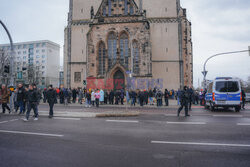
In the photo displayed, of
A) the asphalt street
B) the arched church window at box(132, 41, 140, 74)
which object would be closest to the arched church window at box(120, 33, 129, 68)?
the arched church window at box(132, 41, 140, 74)

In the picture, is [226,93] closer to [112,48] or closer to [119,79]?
[119,79]

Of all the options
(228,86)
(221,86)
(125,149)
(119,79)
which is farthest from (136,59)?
(125,149)

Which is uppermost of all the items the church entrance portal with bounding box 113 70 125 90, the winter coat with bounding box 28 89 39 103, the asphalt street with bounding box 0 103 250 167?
the church entrance portal with bounding box 113 70 125 90

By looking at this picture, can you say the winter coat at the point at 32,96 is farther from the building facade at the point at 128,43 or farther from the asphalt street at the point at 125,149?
the building facade at the point at 128,43

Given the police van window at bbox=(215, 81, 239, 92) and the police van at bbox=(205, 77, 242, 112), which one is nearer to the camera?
the police van at bbox=(205, 77, 242, 112)

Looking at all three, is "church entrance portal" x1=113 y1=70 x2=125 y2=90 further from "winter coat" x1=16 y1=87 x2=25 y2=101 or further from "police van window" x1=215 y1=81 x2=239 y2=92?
"winter coat" x1=16 y1=87 x2=25 y2=101

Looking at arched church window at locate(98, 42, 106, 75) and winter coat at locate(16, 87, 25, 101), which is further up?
arched church window at locate(98, 42, 106, 75)

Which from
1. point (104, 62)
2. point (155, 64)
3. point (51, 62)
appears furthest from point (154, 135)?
point (51, 62)

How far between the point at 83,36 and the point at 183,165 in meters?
36.8

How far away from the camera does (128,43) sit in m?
31.0

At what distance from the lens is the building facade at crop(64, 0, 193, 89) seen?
3036cm

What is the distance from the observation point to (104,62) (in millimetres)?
31922

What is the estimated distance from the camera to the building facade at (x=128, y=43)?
30359 mm

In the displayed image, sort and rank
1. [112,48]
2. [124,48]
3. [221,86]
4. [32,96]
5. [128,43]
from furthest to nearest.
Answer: [112,48]
[124,48]
[128,43]
[221,86]
[32,96]
